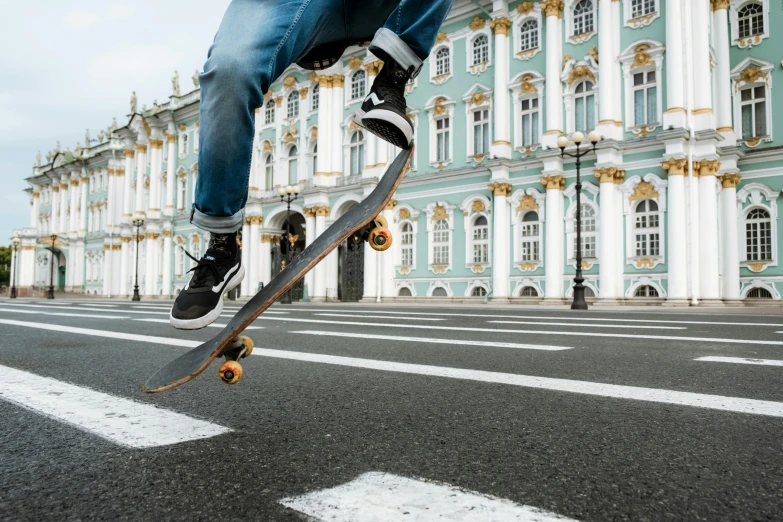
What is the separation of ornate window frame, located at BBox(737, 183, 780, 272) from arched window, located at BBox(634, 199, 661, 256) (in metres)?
2.34

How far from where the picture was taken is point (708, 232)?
18.8 meters

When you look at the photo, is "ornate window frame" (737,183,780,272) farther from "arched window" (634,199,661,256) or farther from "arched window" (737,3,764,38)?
"arched window" (737,3,764,38)

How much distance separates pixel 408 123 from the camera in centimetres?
217

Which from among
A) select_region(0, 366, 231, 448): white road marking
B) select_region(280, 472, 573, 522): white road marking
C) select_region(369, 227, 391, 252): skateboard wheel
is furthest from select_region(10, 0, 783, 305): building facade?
select_region(280, 472, 573, 522): white road marking

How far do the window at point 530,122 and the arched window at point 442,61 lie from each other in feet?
13.3

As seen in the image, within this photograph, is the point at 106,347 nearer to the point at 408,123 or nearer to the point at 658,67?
the point at 408,123

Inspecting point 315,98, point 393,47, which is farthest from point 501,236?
point 393,47

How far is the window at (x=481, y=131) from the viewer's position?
78.4 feet

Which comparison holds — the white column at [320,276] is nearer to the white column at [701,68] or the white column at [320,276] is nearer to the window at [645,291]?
the window at [645,291]

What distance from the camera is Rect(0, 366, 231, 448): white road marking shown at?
5.89ft

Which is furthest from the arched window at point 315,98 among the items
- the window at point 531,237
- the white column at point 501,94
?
the window at point 531,237

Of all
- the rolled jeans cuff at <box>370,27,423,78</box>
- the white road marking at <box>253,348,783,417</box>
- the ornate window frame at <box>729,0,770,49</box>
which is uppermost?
the ornate window frame at <box>729,0,770,49</box>

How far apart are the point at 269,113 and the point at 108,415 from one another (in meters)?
32.2

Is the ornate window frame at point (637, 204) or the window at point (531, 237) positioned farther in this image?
the window at point (531, 237)
